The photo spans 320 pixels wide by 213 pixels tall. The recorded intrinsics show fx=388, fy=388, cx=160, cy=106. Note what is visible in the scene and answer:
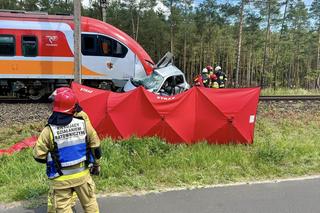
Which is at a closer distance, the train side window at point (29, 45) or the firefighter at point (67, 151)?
the firefighter at point (67, 151)

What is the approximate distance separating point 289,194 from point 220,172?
3.69 feet

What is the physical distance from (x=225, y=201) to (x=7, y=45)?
12933 millimetres

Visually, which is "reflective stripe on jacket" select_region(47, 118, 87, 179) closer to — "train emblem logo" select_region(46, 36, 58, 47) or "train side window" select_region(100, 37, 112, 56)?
"train emblem logo" select_region(46, 36, 58, 47)

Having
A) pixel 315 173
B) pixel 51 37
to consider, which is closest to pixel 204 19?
pixel 51 37

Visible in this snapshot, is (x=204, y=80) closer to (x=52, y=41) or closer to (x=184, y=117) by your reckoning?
(x=184, y=117)

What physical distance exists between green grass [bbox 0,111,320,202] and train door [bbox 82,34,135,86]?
9540mm

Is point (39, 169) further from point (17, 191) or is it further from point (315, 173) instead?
point (315, 173)

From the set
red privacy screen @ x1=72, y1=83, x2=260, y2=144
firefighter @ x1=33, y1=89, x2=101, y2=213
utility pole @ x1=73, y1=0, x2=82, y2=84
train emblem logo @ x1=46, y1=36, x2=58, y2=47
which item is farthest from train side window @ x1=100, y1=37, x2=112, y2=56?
firefighter @ x1=33, y1=89, x2=101, y2=213

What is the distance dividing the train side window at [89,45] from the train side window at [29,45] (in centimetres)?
185

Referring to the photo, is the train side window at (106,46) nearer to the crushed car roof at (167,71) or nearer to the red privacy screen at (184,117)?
the crushed car roof at (167,71)

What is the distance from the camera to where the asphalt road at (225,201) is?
15.0 ft

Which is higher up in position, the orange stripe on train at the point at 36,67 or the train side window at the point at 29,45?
the train side window at the point at 29,45

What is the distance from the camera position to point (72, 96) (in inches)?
135

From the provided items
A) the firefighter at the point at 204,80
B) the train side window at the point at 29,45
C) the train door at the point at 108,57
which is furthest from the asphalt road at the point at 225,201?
the train side window at the point at 29,45
